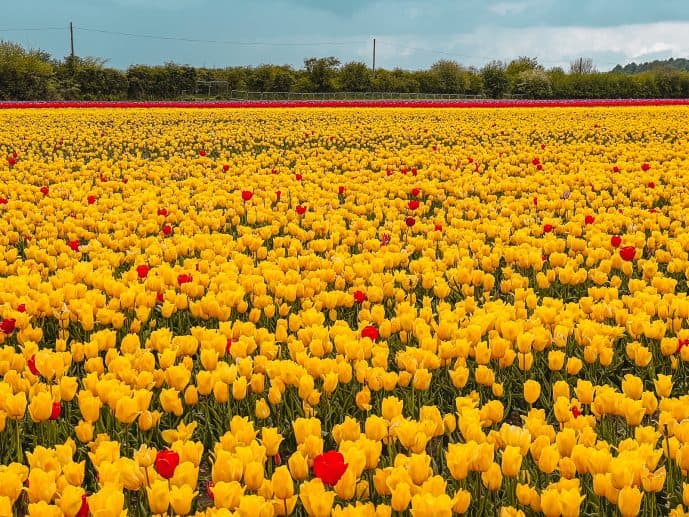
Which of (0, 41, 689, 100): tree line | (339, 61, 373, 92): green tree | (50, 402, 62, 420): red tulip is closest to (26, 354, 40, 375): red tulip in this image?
(50, 402, 62, 420): red tulip

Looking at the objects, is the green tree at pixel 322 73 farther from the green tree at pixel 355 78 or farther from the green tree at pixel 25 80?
the green tree at pixel 25 80

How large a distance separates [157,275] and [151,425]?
93.5 inches

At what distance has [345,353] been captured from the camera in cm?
351

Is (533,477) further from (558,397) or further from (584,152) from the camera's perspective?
(584,152)

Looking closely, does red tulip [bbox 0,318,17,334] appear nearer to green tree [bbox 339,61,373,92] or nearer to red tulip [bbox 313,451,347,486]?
red tulip [bbox 313,451,347,486]

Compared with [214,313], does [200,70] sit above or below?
above

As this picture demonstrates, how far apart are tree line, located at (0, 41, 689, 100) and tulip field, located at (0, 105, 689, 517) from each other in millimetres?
56925

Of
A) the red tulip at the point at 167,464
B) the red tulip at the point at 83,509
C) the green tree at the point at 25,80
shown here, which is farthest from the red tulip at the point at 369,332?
the green tree at the point at 25,80

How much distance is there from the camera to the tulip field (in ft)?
7.59

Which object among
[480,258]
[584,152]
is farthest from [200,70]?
[480,258]

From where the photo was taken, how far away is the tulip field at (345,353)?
91.0 inches

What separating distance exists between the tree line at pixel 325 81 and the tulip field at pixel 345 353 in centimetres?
5692

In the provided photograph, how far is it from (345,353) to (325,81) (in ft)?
225

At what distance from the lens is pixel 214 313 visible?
442cm
